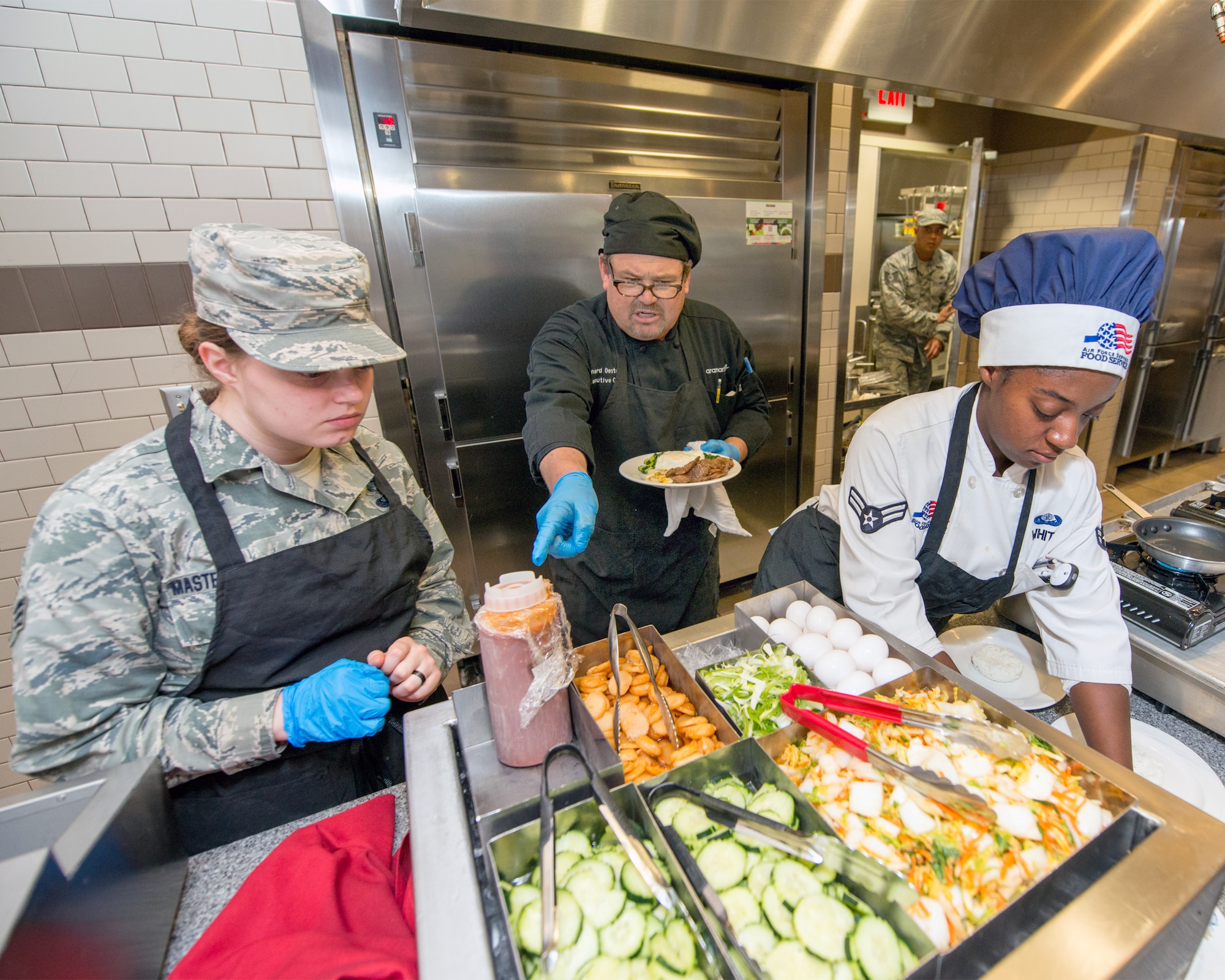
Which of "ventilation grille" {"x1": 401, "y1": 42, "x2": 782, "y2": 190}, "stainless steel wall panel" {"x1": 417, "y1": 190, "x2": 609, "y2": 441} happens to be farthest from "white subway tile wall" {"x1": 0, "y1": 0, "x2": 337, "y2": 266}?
"stainless steel wall panel" {"x1": 417, "y1": 190, "x2": 609, "y2": 441}

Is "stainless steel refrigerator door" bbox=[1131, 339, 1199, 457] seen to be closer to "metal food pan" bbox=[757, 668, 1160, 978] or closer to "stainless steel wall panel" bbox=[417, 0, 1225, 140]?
"stainless steel wall panel" bbox=[417, 0, 1225, 140]

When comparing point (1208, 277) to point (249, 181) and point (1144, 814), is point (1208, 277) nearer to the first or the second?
point (1144, 814)

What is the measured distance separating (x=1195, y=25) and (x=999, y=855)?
214 cm

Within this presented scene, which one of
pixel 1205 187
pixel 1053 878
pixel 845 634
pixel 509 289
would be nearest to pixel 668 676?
pixel 845 634

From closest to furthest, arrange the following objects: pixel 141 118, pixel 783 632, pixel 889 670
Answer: pixel 889 670
pixel 783 632
pixel 141 118

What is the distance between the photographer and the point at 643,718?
1.02 metres

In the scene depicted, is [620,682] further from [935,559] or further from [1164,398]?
[1164,398]

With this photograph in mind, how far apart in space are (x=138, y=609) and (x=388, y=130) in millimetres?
2212

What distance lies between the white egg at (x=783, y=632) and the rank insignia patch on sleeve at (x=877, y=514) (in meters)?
0.36

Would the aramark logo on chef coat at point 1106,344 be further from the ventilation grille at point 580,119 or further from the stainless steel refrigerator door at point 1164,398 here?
the stainless steel refrigerator door at point 1164,398

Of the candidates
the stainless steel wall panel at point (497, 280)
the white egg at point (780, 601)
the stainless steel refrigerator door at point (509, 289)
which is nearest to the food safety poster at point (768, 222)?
the stainless steel refrigerator door at point (509, 289)

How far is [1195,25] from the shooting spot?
151 cm

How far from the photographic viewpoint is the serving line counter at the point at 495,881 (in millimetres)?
643

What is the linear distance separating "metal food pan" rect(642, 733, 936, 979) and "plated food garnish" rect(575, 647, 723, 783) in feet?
0.12
